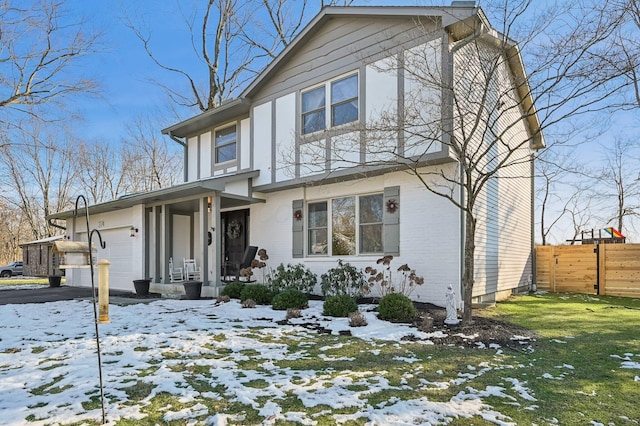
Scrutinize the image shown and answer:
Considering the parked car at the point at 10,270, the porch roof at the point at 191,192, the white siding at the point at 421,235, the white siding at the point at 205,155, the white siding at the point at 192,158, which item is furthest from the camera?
the parked car at the point at 10,270

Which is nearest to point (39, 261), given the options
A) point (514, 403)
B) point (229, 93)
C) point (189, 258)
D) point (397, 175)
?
point (189, 258)

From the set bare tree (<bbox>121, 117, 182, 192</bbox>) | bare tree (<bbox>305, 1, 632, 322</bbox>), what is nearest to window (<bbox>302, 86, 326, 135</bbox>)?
bare tree (<bbox>305, 1, 632, 322</bbox>)

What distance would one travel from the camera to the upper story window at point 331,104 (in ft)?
30.3

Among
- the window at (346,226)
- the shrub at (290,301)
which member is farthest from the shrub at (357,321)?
the window at (346,226)

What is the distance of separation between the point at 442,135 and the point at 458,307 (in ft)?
11.1

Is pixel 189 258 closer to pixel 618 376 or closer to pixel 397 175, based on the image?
pixel 397 175

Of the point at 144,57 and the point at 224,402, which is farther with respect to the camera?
the point at 144,57

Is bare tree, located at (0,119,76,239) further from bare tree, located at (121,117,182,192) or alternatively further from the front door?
the front door

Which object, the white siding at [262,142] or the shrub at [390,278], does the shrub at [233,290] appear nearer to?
the white siding at [262,142]

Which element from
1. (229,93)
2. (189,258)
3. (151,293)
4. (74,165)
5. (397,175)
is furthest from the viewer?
(74,165)

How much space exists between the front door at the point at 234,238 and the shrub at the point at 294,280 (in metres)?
2.97

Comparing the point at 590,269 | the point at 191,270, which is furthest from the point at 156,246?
the point at 590,269

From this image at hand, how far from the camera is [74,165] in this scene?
29.4 meters

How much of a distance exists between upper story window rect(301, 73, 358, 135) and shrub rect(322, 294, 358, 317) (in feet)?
13.5
